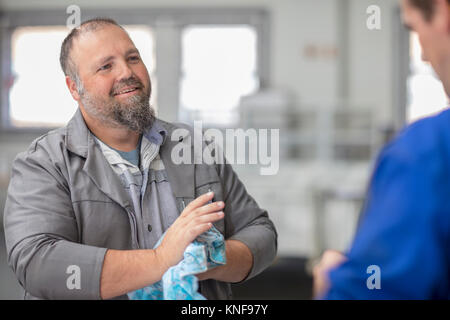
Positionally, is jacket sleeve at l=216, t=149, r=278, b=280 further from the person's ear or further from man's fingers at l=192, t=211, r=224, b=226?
the person's ear

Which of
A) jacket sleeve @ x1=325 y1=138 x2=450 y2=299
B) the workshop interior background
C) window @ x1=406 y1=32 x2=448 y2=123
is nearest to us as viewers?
jacket sleeve @ x1=325 y1=138 x2=450 y2=299

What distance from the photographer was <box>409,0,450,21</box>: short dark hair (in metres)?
0.61

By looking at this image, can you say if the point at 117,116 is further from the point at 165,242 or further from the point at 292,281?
the point at 292,281

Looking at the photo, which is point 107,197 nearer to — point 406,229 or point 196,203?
point 196,203

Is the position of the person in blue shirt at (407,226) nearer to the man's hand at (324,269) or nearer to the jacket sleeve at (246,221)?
the man's hand at (324,269)

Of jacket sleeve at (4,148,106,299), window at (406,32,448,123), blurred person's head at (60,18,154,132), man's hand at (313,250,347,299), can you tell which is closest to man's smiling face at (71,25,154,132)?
blurred person's head at (60,18,154,132)

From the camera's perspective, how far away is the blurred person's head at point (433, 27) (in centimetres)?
61

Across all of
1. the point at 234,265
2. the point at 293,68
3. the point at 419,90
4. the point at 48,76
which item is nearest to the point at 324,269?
the point at 234,265

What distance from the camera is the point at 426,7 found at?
61cm

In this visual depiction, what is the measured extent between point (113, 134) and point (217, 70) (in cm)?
452

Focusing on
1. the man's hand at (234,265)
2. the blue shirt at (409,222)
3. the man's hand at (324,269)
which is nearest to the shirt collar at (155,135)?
the man's hand at (234,265)

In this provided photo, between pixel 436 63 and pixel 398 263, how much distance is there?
243 mm

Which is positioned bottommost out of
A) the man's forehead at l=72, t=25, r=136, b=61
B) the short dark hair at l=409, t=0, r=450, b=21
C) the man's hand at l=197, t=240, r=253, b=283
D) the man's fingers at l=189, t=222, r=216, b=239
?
the man's hand at l=197, t=240, r=253, b=283

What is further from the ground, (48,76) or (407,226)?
(48,76)
